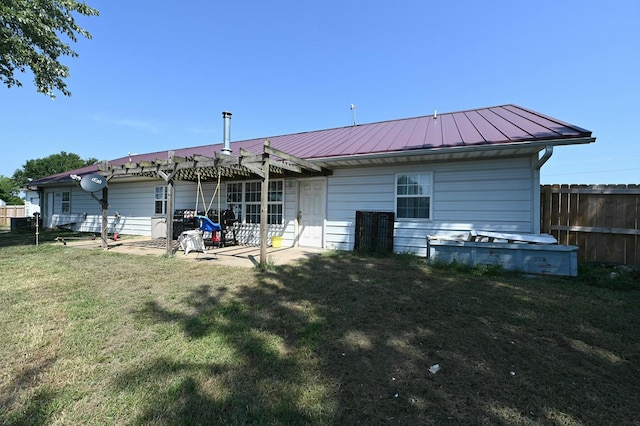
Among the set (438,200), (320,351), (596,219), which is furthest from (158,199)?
(596,219)

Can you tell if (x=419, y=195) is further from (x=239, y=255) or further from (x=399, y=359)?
(x=399, y=359)

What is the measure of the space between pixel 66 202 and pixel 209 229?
13.1m

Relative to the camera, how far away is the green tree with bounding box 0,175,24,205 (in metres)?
37.0

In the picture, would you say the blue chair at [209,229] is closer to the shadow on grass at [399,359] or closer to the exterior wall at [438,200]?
the exterior wall at [438,200]

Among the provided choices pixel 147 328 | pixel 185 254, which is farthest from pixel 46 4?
pixel 147 328

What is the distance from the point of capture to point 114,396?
2068 mm

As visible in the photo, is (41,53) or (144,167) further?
(41,53)

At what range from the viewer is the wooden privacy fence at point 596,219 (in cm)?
620

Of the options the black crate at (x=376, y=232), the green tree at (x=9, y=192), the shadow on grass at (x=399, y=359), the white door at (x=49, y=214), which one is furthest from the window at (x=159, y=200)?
the green tree at (x=9, y=192)

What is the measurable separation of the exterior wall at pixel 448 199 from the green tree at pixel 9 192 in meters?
47.3

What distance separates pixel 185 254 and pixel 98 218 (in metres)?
10.4

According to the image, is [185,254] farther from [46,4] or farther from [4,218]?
[4,218]

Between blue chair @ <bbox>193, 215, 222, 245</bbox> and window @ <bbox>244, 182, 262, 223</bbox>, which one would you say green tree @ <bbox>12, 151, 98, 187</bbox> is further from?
blue chair @ <bbox>193, 215, 222, 245</bbox>

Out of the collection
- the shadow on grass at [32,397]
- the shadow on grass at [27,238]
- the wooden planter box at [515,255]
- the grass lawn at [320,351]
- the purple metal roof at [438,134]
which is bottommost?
the shadow on grass at [32,397]
